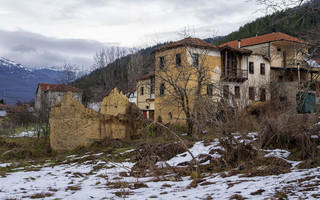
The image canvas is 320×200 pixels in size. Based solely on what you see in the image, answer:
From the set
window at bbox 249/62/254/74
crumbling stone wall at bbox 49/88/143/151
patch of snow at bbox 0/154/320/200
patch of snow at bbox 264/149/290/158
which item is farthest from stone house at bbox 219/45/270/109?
patch of snow at bbox 0/154/320/200

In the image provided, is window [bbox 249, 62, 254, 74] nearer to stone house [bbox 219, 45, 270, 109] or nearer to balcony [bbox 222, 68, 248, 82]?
stone house [bbox 219, 45, 270, 109]

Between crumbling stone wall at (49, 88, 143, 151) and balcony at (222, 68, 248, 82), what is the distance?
47.9 ft

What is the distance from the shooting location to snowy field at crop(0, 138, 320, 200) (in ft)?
21.3

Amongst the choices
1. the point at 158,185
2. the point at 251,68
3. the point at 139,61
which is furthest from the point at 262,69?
the point at 158,185

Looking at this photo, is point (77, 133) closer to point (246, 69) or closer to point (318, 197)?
point (318, 197)

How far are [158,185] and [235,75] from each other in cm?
2719

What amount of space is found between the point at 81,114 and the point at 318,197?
15.9 m

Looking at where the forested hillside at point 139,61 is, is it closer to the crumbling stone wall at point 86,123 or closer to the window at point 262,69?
the crumbling stone wall at point 86,123

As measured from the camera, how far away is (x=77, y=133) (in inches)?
776

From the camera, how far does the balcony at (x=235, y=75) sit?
3278 centimetres

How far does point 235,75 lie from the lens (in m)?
34.2

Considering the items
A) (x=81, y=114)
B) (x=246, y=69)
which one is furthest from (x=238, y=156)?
(x=246, y=69)

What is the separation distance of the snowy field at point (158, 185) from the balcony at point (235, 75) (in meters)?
20.8

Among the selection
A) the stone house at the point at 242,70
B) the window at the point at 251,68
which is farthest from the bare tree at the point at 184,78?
the window at the point at 251,68
